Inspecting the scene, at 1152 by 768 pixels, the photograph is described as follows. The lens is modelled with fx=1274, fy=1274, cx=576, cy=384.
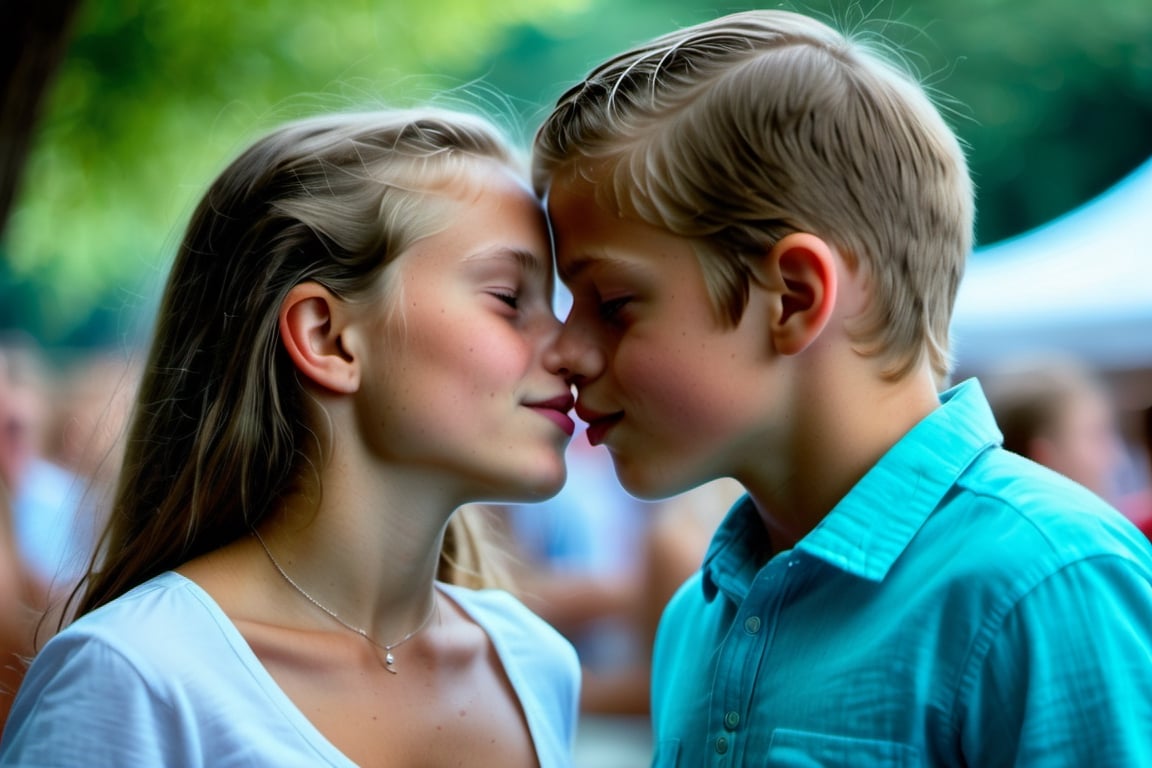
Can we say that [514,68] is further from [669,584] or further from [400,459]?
[400,459]

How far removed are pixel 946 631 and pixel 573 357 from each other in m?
0.80

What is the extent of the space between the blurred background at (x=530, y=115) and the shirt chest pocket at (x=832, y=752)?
2694mm

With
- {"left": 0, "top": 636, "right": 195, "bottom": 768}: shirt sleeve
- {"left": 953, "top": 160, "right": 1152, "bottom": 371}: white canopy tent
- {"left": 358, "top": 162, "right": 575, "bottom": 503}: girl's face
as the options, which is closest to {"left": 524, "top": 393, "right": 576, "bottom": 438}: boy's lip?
{"left": 358, "top": 162, "right": 575, "bottom": 503}: girl's face

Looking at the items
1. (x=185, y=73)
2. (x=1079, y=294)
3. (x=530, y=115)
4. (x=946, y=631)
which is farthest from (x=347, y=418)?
(x=1079, y=294)

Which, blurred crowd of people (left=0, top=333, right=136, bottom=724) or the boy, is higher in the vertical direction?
the boy

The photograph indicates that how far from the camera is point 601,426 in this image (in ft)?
7.16

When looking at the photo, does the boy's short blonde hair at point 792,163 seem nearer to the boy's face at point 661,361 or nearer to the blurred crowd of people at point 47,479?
the boy's face at point 661,361

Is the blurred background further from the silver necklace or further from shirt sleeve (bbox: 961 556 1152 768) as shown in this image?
shirt sleeve (bbox: 961 556 1152 768)

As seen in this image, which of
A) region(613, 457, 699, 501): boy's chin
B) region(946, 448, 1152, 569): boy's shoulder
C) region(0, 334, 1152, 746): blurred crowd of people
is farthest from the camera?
region(0, 334, 1152, 746): blurred crowd of people

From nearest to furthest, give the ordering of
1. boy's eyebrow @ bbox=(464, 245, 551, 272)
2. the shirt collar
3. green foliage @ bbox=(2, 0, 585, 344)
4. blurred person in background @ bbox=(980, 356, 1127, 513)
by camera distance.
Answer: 1. the shirt collar
2. boy's eyebrow @ bbox=(464, 245, 551, 272)
3. blurred person in background @ bbox=(980, 356, 1127, 513)
4. green foliage @ bbox=(2, 0, 585, 344)

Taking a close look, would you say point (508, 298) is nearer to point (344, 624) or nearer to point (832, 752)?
point (344, 624)

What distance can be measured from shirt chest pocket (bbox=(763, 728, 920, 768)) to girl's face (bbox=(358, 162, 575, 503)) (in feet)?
2.07

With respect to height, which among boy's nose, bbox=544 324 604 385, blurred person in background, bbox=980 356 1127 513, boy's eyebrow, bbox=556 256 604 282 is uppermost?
boy's eyebrow, bbox=556 256 604 282

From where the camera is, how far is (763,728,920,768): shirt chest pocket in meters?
1.70
